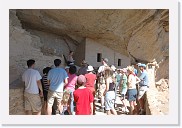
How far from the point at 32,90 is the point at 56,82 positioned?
0.49 metres

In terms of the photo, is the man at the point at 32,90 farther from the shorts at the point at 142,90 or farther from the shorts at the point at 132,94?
the shorts at the point at 142,90

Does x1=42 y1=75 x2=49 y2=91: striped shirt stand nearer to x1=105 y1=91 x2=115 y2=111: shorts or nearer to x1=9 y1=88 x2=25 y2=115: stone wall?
x1=9 y1=88 x2=25 y2=115: stone wall

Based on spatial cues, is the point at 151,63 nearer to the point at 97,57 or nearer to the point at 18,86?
the point at 97,57

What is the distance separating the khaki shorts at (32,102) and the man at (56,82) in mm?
282

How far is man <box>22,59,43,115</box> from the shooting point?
634 centimetres

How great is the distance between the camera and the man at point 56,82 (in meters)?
6.59

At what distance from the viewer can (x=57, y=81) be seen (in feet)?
21.6

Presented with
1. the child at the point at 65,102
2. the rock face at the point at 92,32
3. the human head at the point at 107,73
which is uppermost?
the rock face at the point at 92,32

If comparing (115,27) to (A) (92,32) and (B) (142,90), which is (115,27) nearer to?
(A) (92,32)

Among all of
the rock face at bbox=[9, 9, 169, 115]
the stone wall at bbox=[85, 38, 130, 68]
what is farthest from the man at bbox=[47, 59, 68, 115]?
the stone wall at bbox=[85, 38, 130, 68]

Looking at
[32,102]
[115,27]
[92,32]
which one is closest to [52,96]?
[32,102]

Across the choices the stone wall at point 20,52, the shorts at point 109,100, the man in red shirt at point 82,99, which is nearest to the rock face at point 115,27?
the stone wall at point 20,52
